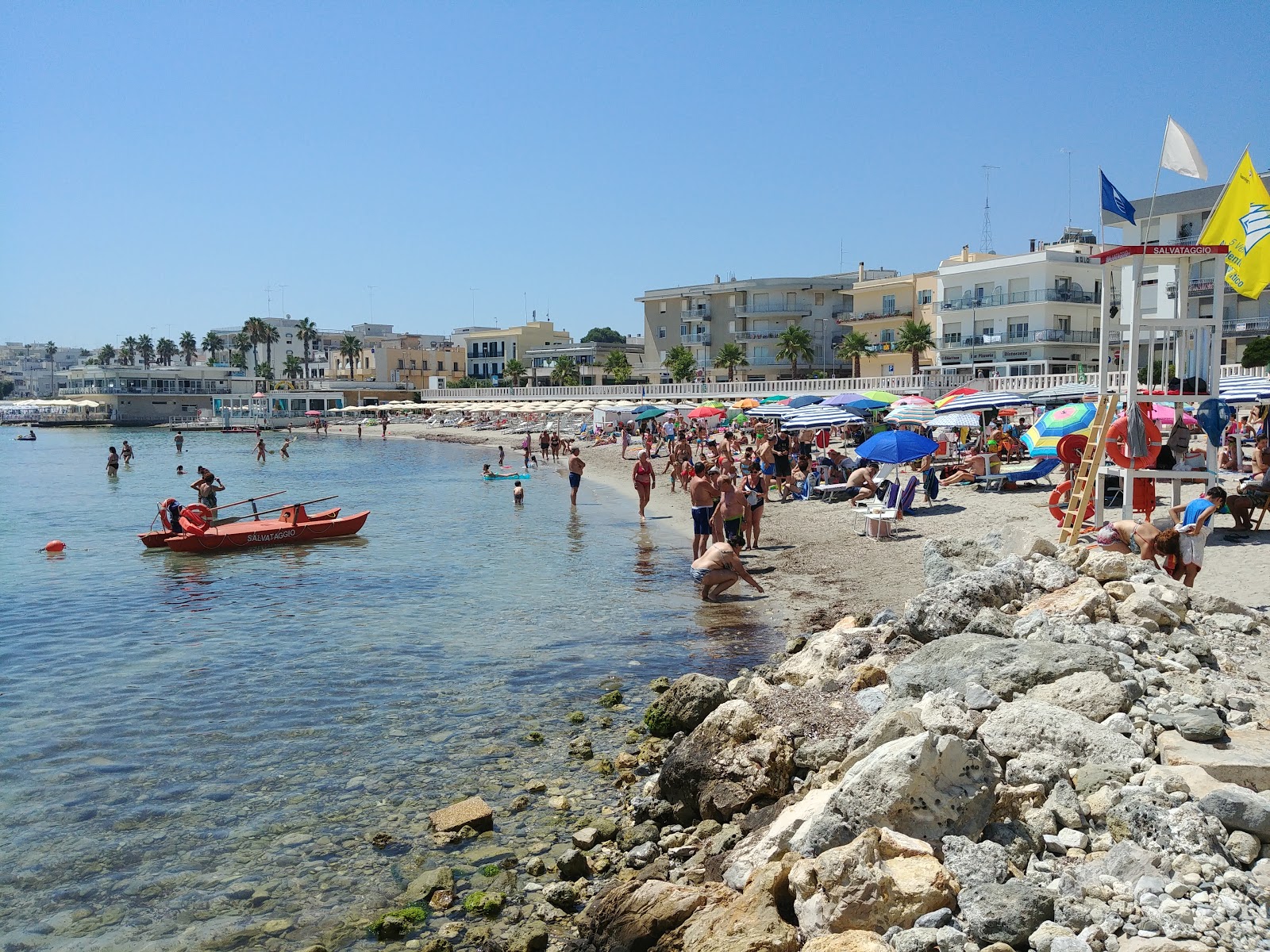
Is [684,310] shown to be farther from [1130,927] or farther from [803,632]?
[1130,927]

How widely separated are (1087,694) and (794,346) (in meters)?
62.1

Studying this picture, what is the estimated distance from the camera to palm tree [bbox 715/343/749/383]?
70.1 m

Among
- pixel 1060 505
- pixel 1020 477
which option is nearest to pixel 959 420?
pixel 1020 477

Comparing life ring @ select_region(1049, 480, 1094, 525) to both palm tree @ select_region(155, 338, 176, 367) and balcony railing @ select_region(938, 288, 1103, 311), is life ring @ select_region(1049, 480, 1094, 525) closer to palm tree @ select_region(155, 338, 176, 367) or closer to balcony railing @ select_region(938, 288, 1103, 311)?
balcony railing @ select_region(938, 288, 1103, 311)

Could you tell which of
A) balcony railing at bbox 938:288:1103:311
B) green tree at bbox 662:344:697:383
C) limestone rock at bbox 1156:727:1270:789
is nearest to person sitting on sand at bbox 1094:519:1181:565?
limestone rock at bbox 1156:727:1270:789

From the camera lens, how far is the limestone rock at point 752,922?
4.60 meters

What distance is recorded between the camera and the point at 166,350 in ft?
479

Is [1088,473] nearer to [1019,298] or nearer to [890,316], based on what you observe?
[1019,298]

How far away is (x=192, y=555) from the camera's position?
19844mm

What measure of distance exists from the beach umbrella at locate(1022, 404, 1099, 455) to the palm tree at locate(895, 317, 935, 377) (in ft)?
132

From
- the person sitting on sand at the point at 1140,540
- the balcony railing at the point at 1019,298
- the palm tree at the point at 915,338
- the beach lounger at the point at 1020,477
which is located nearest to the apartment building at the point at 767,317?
the palm tree at the point at 915,338

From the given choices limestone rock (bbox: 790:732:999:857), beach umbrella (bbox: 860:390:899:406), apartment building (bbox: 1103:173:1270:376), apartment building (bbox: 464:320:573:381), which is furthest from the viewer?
apartment building (bbox: 464:320:573:381)

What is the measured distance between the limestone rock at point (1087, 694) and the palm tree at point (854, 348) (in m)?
56.7

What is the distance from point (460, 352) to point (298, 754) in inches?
4198
